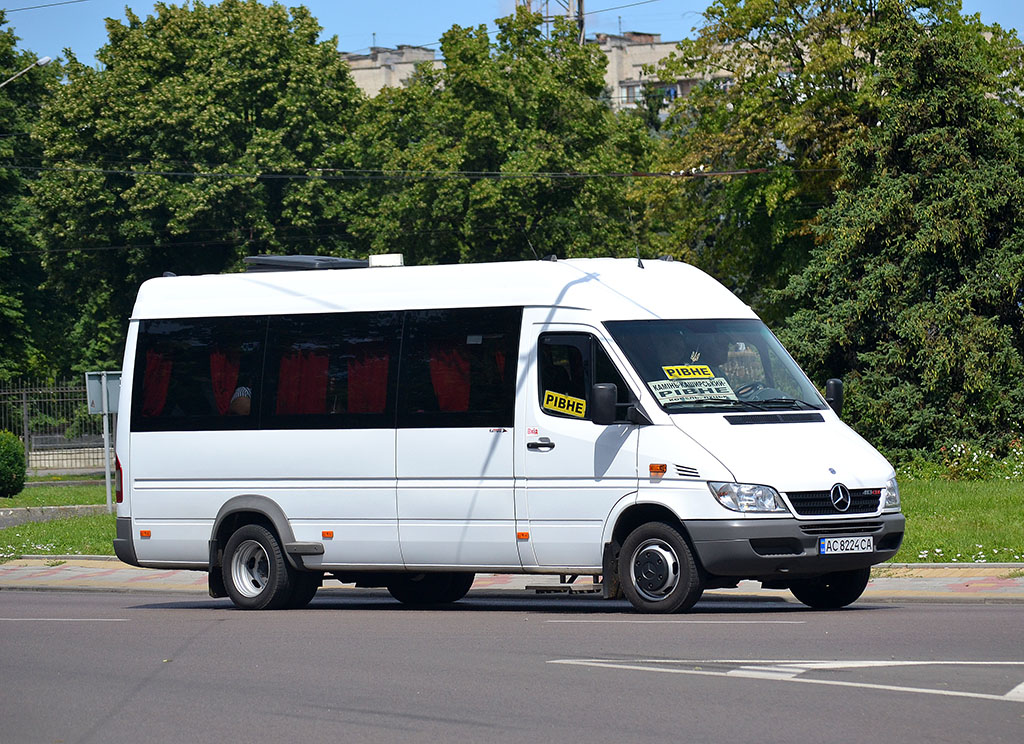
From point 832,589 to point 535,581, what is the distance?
5.00m

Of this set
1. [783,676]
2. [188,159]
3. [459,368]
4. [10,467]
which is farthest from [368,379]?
[188,159]

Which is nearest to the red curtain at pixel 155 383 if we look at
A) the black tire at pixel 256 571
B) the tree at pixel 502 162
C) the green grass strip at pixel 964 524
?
the black tire at pixel 256 571

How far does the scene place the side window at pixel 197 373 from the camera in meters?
15.1

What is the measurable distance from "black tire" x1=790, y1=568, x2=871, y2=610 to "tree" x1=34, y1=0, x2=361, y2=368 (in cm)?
3466

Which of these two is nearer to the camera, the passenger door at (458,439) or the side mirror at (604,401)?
the side mirror at (604,401)

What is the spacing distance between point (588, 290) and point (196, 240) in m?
35.6

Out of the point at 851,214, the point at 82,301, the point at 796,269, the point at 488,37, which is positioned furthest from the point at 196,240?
the point at 851,214

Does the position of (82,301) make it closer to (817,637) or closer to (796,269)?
(796,269)

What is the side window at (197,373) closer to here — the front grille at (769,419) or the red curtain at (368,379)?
the red curtain at (368,379)

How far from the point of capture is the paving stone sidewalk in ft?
47.2

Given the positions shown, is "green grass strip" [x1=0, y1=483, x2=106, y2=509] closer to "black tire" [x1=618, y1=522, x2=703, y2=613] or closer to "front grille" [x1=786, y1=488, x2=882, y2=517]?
"black tire" [x1=618, y1=522, x2=703, y2=613]

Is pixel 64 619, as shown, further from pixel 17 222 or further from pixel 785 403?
pixel 17 222

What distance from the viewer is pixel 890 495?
12.4 m

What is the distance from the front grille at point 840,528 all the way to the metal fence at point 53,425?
1356 inches
